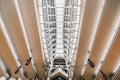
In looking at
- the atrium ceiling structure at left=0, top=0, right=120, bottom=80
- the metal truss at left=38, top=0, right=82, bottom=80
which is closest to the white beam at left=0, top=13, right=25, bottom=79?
the atrium ceiling structure at left=0, top=0, right=120, bottom=80

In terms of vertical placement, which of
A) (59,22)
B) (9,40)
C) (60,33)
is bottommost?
(9,40)

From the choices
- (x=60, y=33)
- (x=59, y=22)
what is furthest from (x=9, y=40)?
(x=59, y=22)

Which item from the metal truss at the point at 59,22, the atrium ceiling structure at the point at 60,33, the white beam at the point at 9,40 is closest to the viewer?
the atrium ceiling structure at the point at 60,33

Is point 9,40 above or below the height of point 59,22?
below

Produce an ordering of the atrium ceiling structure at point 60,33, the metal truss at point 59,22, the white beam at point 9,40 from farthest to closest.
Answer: the white beam at point 9,40 < the metal truss at point 59,22 < the atrium ceiling structure at point 60,33

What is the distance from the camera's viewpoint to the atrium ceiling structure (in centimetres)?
1008

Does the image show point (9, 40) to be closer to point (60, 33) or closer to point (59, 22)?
point (60, 33)

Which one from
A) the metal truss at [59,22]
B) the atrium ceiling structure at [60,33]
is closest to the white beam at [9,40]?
the atrium ceiling structure at [60,33]

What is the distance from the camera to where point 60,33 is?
13414 mm

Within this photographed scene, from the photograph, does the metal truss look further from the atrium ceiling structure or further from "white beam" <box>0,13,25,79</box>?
"white beam" <box>0,13,25,79</box>

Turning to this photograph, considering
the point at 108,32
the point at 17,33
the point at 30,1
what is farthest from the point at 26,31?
the point at 108,32

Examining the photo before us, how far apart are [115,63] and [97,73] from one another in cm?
319

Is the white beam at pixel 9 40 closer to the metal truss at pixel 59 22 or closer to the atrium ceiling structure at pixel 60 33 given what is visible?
the atrium ceiling structure at pixel 60 33

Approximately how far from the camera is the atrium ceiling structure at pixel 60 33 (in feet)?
33.1
